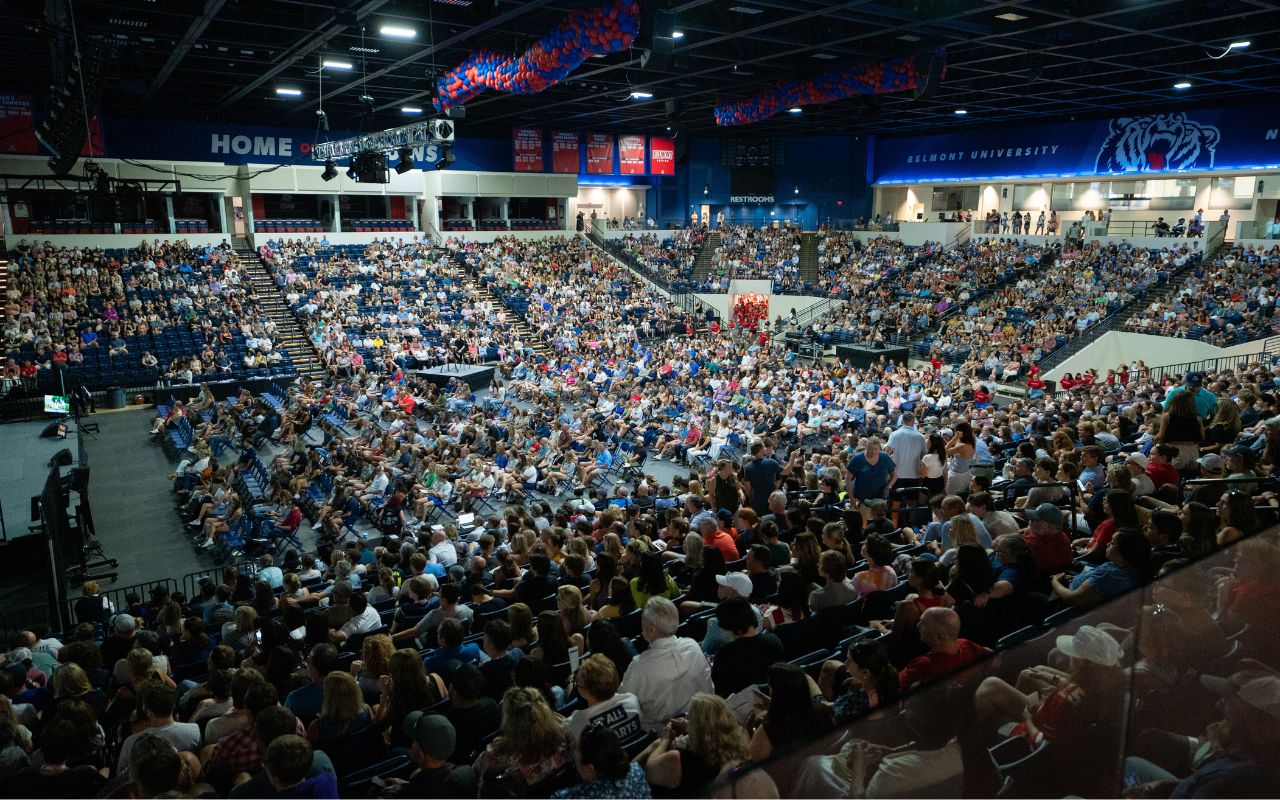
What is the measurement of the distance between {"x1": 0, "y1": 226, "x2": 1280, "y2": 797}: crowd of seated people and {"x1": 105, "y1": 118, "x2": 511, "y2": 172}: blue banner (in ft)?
63.5

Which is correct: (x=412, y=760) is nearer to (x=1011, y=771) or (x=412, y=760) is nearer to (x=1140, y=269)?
(x=1011, y=771)

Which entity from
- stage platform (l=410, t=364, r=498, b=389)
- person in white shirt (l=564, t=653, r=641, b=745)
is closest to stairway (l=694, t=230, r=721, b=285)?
stage platform (l=410, t=364, r=498, b=389)

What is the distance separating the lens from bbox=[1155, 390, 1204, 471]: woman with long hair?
24.1 ft

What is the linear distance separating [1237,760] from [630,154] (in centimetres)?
3710

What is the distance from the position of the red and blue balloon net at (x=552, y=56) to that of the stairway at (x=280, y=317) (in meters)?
9.05

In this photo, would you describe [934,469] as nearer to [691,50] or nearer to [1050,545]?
[1050,545]

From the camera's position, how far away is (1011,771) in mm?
2412

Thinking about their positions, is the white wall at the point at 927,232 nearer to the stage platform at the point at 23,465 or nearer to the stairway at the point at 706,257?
the stairway at the point at 706,257

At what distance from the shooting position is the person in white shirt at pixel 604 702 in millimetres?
3336

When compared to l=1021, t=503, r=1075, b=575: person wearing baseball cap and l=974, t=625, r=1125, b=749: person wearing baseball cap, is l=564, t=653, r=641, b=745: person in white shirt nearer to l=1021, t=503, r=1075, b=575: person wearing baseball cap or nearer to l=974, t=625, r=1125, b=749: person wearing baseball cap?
l=974, t=625, r=1125, b=749: person wearing baseball cap

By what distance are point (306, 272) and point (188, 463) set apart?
1520cm

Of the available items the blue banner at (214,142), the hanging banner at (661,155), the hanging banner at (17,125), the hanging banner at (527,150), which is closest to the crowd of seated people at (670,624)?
the hanging banner at (17,125)

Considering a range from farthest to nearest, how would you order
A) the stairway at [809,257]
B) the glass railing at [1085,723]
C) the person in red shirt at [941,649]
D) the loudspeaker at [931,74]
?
the stairway at [809,257] < the loudspeaker at [931,74] < the person in red shirt at [941,649] < the glass railing at [1085,723]

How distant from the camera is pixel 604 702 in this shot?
3.41m
